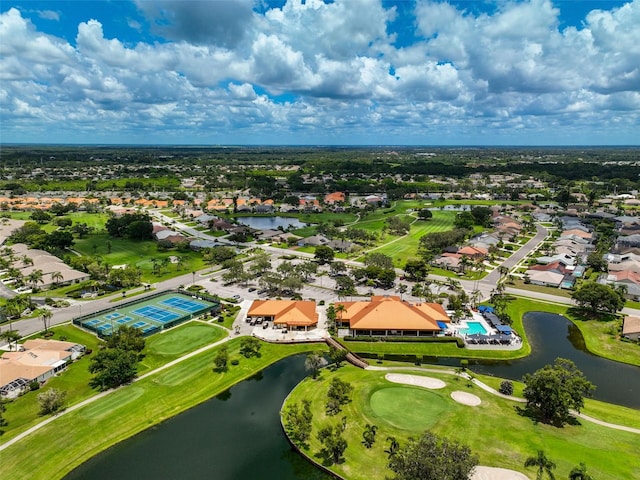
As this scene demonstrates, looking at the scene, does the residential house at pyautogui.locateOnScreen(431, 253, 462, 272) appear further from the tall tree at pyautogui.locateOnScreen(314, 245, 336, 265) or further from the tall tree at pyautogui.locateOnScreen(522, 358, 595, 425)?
the tall tree at pyautogui.locateOnScreen(522, 358, 595, 425)

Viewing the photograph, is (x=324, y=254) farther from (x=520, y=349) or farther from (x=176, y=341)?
(x=520, y=349)

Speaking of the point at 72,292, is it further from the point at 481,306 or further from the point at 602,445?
the point at 602,445

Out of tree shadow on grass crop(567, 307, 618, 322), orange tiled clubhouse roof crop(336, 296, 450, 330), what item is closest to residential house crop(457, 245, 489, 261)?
tree shadow on grass crop(567, 307, 618, 322)

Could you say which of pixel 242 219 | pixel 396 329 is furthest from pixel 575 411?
pixel 242 219

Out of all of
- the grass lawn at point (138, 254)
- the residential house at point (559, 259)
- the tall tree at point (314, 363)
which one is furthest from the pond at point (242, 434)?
the grass lawn at point (138, 254)

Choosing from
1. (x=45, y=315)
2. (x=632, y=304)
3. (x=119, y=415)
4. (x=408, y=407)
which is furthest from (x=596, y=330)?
(x=45, y=315)

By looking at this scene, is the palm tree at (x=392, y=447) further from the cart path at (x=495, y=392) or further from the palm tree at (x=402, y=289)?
the palm tree at (x=402, y=289)
